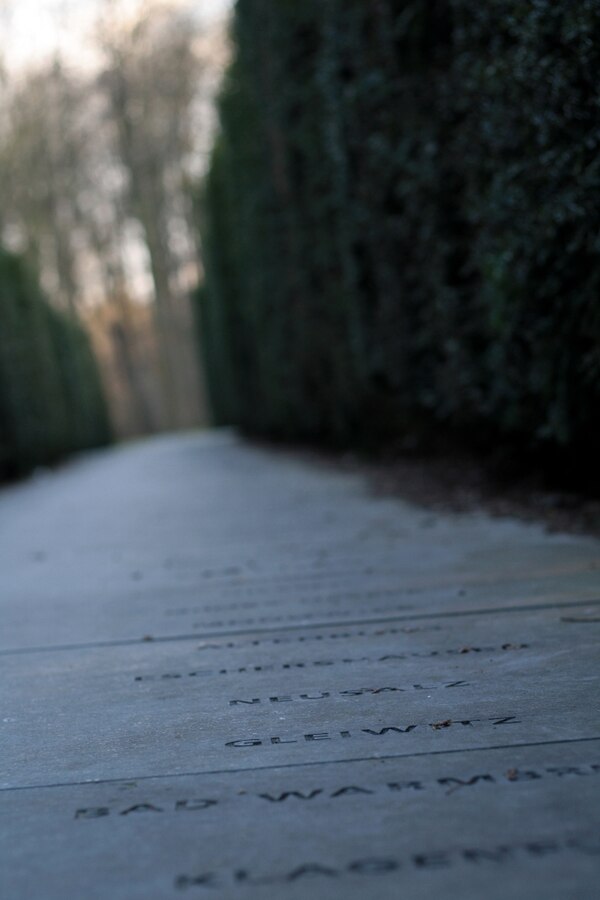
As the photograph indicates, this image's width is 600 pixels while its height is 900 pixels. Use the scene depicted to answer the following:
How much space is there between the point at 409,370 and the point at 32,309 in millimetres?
12555

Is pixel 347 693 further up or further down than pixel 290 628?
further up

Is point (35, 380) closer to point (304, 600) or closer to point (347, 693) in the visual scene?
point (304, 600)

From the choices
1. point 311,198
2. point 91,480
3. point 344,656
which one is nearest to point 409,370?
point 311,198

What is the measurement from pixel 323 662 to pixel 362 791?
114 centimetres

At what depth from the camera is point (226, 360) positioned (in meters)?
22.5

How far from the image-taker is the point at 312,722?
8.06ft

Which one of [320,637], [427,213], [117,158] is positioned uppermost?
[117,158]

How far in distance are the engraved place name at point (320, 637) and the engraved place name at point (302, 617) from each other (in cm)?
24

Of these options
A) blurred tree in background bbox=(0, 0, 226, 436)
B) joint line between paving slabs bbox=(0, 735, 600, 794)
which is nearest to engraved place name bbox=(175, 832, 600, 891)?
joint line between paving slabs bbox=(0, 735, 600, 794)

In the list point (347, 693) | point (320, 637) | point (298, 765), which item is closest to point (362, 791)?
point (298, 765)

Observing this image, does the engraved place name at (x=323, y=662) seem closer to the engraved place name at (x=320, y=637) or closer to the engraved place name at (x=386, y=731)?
the engraved place name at (x=320, y=637)

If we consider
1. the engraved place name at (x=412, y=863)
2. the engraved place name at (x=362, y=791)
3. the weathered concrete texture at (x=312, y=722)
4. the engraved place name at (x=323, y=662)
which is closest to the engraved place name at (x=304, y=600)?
the weathered concrete texture at (x=312, y=722)

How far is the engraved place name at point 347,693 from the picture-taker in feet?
8.77

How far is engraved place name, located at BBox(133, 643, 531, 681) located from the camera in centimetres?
302
